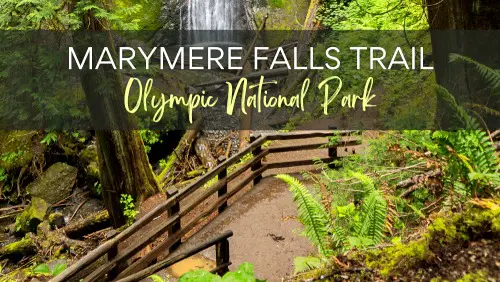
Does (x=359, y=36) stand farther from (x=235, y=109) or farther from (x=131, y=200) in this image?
(x=131, y=200)

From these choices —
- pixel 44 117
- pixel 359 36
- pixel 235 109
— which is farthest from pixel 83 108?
pixel 359 36

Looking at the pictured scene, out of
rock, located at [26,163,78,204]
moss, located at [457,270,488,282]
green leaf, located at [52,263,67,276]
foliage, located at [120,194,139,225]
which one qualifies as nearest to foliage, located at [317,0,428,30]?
foliage, located at [120,194,139,225]

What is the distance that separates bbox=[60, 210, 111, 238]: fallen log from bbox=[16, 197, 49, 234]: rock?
1.24 metres

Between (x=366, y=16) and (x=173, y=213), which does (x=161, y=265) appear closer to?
(x=173, y=213)

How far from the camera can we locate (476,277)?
7.02 ft

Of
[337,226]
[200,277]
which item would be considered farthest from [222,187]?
[337,226]

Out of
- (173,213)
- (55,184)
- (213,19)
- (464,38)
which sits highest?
(213,19)

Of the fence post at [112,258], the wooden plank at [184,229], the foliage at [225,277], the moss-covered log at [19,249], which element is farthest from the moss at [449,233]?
the moss-covered log at [19,249]

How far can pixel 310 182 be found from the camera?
9.77 m

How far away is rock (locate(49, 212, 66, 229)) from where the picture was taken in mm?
11727

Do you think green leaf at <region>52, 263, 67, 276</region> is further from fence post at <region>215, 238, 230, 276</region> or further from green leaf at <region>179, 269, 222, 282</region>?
green leaf at <region>179, 269, 222, 282</region>

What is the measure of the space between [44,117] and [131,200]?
17.8 ft

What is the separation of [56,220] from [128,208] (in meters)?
3.07

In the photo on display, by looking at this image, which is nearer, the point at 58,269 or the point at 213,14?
the point at 58,269
